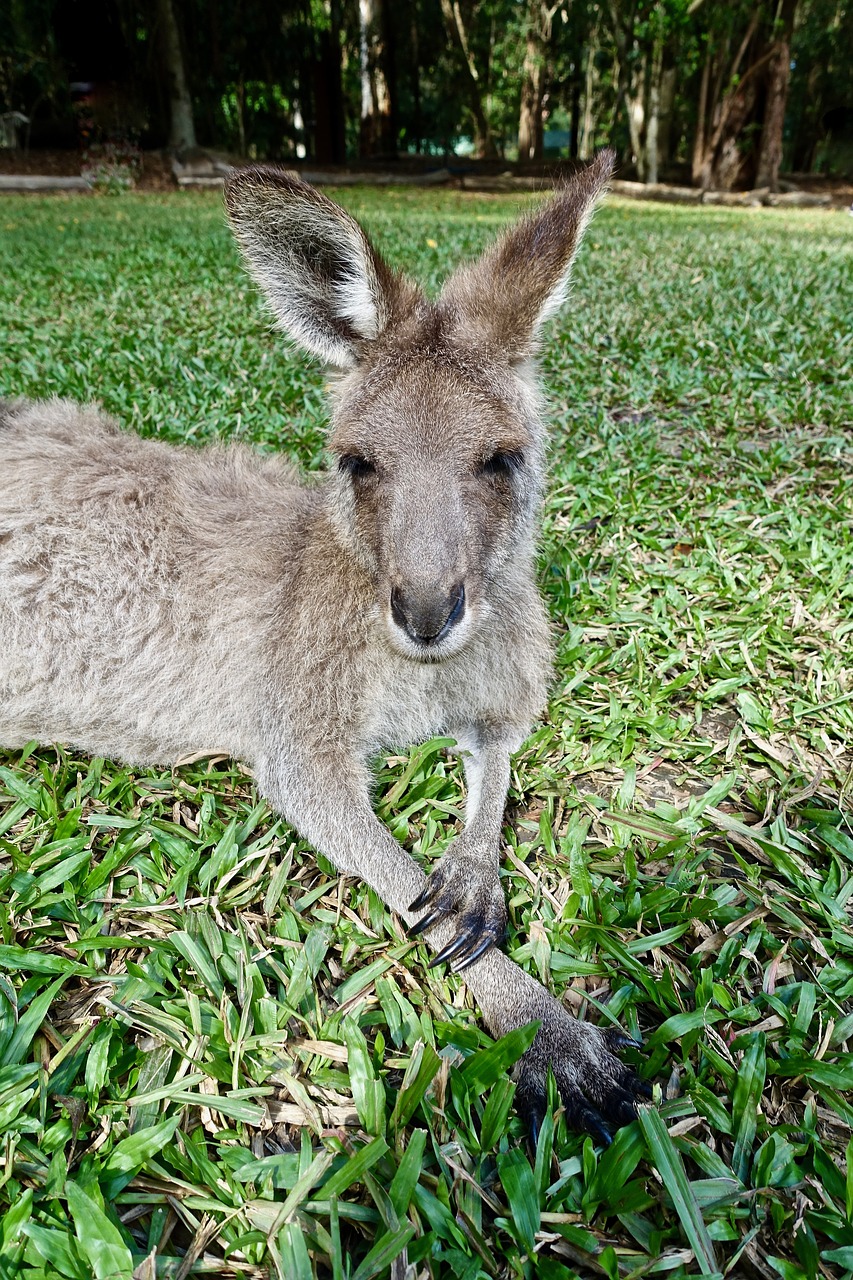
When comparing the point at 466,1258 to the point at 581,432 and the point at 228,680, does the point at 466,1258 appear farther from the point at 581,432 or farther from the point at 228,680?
the point at 581,432

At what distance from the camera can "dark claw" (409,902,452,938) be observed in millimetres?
1931

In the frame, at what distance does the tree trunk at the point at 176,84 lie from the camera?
19000mm

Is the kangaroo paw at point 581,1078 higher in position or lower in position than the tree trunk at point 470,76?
lower

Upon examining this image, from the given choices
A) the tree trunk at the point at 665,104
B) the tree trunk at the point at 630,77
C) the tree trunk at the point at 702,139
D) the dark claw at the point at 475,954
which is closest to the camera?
the dark claw at the point at 475,954

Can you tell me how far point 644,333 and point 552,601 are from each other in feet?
12.1

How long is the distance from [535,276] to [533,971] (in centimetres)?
177

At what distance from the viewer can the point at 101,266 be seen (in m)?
8.52

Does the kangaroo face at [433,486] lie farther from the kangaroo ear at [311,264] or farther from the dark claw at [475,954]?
the dark claw at [475,954]

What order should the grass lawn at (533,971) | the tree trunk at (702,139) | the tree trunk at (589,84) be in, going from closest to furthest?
the grass lawn at (533,971) < the tree trunk at (702,139) < the tree trunk at (589,84)

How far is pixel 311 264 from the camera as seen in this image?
239cm

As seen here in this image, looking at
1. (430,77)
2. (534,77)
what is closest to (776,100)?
(534,77)

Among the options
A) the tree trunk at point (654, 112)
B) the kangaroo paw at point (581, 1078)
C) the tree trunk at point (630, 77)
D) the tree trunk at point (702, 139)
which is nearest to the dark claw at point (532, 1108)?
the kangaroo paw at point (581, 1078)

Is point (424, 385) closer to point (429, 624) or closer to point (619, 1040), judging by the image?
point (429, 624)

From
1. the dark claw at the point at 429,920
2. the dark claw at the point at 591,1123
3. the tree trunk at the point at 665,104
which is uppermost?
the tree trunk at the point at 665,104
